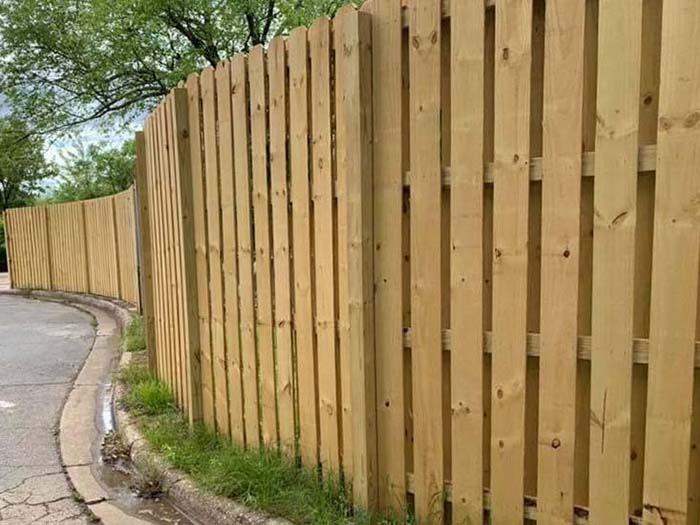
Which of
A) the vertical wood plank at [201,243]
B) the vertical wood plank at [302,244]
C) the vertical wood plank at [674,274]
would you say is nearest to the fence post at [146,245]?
the vertical wood plank at [201,243]

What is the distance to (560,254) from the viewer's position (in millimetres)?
1980

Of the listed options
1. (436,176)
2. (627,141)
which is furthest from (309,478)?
(627,141)

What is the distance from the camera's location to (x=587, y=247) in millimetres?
1959

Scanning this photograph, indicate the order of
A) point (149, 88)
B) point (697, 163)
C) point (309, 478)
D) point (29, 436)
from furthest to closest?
point (149, 88)
point (29, 436)
point (309, 478)
point (697, 163)

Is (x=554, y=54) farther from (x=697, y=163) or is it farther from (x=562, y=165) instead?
(x=697, y=163)

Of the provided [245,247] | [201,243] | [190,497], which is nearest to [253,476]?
[190,497]

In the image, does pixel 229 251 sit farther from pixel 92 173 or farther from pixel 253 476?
pixel 92 173

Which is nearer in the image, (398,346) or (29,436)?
(398,346)

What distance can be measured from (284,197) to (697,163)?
1.73 meters

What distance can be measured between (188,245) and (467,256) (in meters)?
2.01

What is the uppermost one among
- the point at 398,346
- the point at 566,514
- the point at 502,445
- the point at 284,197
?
the point at 284,197

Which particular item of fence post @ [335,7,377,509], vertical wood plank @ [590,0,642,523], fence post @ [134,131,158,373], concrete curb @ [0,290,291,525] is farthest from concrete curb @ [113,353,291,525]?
vertical wood plank @ [590,0,642,523]

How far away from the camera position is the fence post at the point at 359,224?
95.0 inches

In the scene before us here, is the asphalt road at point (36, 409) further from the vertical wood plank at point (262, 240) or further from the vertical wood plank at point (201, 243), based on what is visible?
the vertical wood plank at point (262, 240)
